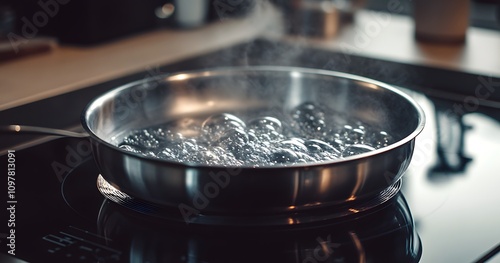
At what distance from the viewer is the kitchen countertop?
123 cm

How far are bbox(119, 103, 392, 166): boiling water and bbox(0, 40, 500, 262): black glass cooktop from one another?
8 cm

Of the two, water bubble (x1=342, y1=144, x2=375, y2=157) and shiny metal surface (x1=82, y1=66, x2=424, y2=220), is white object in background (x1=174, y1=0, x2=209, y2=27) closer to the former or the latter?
shiny metal surface (x1=82, y1=66, x2=424, y2=220)

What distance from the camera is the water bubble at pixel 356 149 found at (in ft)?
2.98

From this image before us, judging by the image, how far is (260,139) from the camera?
37.5 inches

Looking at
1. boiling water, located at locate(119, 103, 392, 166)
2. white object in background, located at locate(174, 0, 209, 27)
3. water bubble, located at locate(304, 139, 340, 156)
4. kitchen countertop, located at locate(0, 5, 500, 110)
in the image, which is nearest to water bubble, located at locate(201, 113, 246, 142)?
boiling water, located at locate(119, 103, 392, 166)

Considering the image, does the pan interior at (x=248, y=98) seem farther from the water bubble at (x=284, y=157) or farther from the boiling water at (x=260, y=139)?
the water bubble at (x=284, y=157)

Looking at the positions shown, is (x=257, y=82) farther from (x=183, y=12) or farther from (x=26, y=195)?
(x=183, y=12)

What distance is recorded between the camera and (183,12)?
161cm

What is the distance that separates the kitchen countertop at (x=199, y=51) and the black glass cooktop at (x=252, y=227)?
3.5 inches

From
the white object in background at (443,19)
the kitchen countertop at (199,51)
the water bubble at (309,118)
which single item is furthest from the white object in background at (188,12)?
the water bubble at (309,118)

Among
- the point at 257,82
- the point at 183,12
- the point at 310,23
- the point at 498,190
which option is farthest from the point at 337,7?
the point at 498,190

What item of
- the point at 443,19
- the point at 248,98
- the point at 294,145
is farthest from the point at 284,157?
the point at 443,19

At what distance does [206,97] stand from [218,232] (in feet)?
1.15

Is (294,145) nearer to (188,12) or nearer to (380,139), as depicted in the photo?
(380,139)
